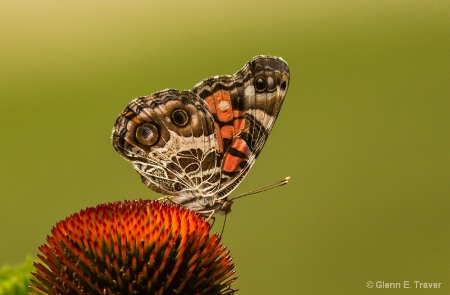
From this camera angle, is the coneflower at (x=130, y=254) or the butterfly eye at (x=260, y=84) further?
the butterfly eye at (x=260, y=84)

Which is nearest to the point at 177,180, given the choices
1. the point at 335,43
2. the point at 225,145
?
the point at 225,145

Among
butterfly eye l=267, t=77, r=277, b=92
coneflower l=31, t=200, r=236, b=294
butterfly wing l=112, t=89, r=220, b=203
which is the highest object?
butterfly eye l=267, t=77, r=277, b=92

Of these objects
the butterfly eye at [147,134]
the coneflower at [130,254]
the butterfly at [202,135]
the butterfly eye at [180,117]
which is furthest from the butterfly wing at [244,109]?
the coneflower at [130,254]

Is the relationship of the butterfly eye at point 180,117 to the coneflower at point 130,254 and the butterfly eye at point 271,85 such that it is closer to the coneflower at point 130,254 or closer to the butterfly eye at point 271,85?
the butterfly eye at point 271,85

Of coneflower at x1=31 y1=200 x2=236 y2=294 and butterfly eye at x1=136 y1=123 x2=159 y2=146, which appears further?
butterfly eye at x1=136 y1=123 x2=159 y2=146

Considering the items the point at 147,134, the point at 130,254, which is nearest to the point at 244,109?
the point at 147,134

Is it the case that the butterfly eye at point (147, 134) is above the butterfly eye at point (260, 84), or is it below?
below

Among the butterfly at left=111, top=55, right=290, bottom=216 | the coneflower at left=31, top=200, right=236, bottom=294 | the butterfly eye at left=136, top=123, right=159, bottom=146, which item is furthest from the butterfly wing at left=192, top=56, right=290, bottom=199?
the coneflower at left=31, top=200, right=236, bottom=294

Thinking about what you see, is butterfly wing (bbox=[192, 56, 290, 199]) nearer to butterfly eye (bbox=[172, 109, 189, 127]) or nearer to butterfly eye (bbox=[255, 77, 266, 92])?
butterfly eye (bbox=[255, 77, 266, 92])

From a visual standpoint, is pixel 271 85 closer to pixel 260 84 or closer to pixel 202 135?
pixel 260 84
